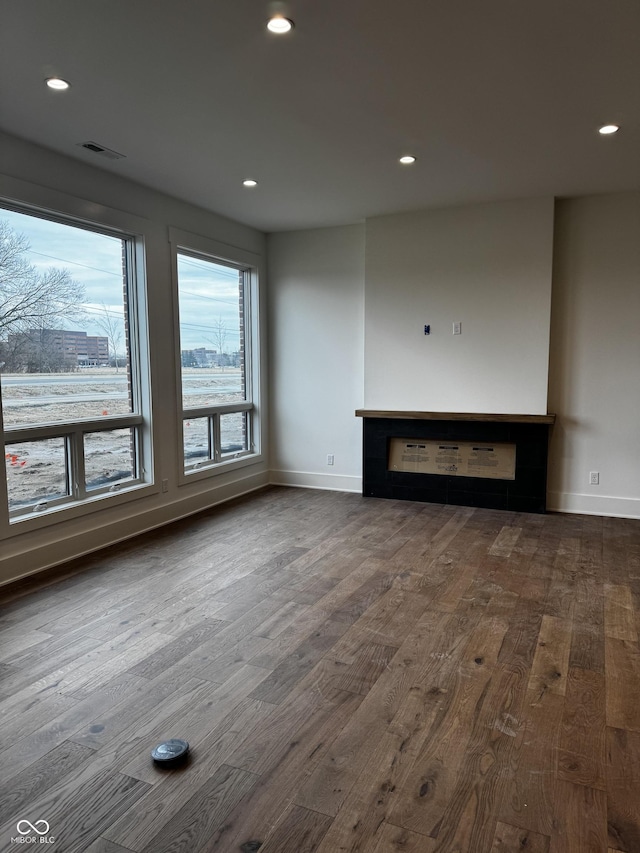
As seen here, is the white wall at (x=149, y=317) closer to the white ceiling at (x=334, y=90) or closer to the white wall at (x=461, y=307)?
the white ceiling at (x=334, y=90)

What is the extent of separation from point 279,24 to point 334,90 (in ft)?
1.98

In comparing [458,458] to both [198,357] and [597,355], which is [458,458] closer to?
[597,355]

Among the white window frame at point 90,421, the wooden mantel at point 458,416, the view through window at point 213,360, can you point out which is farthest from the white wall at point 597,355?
the white window frame at point 90,421

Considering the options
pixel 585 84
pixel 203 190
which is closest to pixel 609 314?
pixel 585 84

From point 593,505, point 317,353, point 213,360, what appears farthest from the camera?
point 317,353

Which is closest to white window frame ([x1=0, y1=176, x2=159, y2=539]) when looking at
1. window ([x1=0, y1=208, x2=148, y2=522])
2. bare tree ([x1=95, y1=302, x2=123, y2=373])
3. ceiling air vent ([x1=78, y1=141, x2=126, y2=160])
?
window ([x1=0, y1=208, x2=148, y2=522])

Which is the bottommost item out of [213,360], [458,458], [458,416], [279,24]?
[458,458]

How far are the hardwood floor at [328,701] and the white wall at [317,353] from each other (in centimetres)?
209

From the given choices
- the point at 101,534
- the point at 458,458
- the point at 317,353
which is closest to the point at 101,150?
the point at 101,534

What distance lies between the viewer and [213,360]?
538cm

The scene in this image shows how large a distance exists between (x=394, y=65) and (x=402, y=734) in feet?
9.20

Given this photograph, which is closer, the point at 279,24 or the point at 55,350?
the point at 279,24

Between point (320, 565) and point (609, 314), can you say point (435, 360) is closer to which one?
point (609, 314)

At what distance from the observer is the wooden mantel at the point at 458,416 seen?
15.7ft
